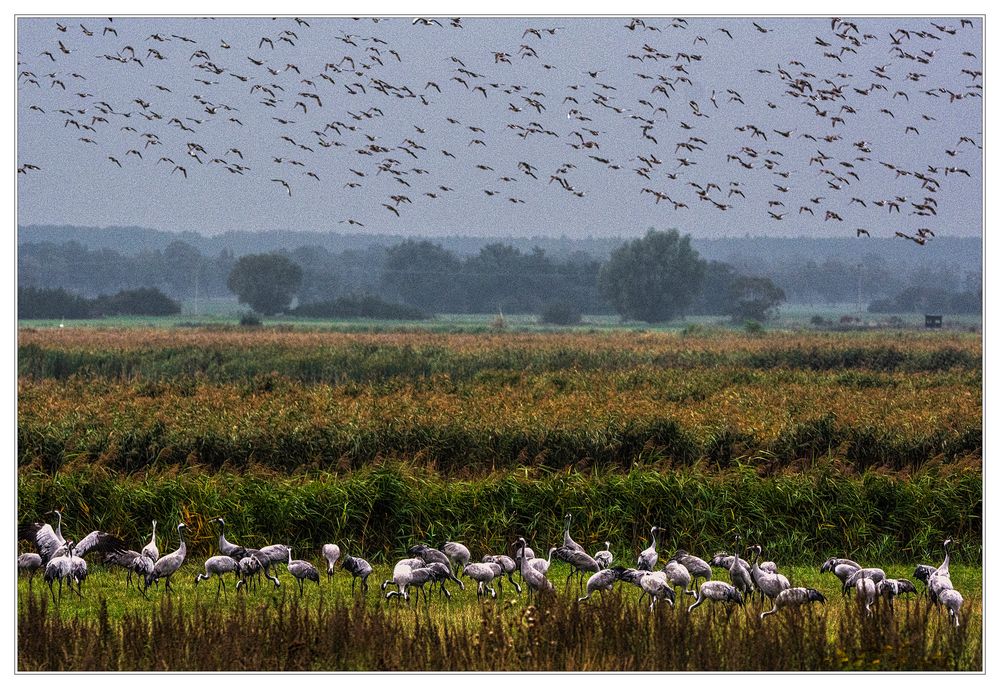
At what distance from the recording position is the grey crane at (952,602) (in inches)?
333

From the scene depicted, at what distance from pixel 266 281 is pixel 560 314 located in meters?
22.9

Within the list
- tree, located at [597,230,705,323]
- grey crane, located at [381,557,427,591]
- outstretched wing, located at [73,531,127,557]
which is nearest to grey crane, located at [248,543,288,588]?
grey crane, located at [381,557,427,591]

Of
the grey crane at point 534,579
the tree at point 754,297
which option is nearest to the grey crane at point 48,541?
the grey crane at point 534,579

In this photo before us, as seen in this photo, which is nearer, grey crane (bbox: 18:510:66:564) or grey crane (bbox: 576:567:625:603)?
grey crane (bbox: 576:567:625:603)

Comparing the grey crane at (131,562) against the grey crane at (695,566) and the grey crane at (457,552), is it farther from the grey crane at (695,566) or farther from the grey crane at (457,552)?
the grey crane at (695,566)

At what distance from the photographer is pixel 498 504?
12.5 m

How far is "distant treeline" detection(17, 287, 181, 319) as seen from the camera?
71.9m

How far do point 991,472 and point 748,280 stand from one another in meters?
80.6

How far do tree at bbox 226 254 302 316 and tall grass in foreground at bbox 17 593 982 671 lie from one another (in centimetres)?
8127

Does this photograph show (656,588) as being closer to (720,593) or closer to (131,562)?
(720,593)

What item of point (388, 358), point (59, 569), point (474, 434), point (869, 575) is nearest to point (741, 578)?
point (869, 575)

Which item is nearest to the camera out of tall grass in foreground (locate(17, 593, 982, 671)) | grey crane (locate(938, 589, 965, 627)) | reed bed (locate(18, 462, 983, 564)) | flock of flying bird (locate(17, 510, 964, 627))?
tall grass in foreground (locate(17, 593, 982, 671))

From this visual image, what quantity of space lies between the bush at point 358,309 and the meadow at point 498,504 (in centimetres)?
6245

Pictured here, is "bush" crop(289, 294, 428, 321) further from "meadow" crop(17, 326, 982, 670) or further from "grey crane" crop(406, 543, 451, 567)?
"grey crane" crop(406, 543, 451, 567)
